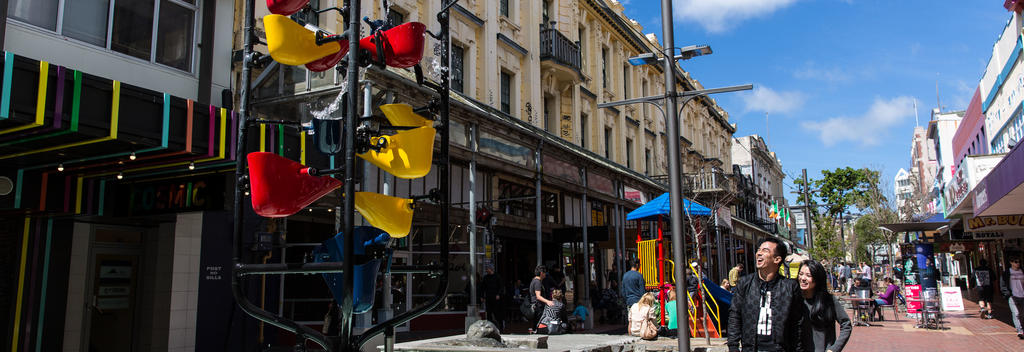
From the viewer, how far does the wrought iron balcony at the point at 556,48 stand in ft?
73.0

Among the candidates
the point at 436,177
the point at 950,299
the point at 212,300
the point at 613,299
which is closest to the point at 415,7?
the point at 436,177

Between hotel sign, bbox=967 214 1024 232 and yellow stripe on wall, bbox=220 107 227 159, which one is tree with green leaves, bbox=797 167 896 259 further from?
yellow stripe on wall, bbox=220 107 227 159

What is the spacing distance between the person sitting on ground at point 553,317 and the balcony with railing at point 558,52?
10.8 meters

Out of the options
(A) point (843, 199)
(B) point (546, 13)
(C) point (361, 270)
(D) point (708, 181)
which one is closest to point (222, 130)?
(C) point (361, 270)

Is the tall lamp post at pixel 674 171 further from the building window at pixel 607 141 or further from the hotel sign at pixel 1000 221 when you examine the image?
the building window at pixel 607 141

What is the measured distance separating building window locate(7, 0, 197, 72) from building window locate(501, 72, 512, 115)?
10.4m

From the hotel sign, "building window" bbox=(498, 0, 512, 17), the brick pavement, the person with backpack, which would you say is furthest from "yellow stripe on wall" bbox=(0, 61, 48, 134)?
the hotel sign

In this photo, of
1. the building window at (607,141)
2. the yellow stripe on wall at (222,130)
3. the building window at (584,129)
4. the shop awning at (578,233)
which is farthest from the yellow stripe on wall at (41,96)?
the building window at (607,141)

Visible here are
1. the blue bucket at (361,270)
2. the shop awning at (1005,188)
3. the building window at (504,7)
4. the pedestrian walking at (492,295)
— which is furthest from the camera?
the building window at (504,7)

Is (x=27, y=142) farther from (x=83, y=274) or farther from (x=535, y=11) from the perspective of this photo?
(x=535, y=11)

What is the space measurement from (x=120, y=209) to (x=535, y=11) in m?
15.1

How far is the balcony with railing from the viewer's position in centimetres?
2225

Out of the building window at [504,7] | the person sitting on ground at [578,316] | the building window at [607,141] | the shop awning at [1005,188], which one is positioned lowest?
the person sitting on ground at [578,316]

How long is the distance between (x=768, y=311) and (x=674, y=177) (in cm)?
410
